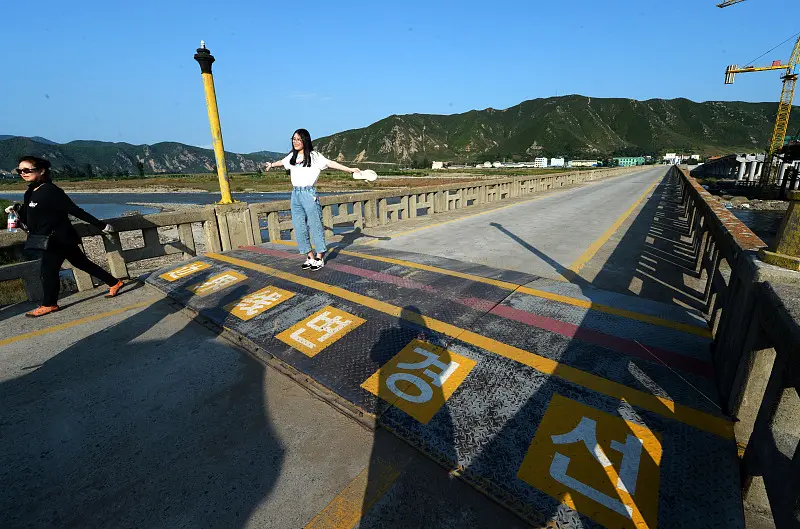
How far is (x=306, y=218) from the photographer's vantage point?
5457mm

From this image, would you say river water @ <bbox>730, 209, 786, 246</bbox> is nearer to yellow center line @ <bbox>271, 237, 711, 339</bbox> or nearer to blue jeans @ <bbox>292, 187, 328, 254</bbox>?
yellow center line @ <bbox>271, 237, 711, 339</bbox>

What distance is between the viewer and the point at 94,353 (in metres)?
3.42

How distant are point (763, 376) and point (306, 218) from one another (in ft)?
16.6

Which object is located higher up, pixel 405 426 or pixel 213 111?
pixel 213 111

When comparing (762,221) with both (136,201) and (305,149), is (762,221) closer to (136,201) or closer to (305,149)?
(305,149)

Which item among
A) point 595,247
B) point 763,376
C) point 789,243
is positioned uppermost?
point 789,243

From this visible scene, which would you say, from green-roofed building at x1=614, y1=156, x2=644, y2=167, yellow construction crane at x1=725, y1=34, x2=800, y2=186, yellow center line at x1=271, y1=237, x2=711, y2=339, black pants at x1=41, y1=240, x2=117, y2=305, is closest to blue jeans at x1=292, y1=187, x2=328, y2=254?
yellow center line at x1=271, y1=237, x2=711, y2=339

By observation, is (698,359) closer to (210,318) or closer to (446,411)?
(446,411)

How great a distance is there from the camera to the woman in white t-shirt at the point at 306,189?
16.8 feet

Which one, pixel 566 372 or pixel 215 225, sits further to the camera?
pixel 215 225

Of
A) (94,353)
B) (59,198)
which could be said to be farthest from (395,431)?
(59,198)

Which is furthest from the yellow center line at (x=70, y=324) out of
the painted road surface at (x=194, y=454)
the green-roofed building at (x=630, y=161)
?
the green-roofed building at (x=630, y=161)

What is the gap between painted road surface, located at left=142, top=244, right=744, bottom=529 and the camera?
191 centimetres

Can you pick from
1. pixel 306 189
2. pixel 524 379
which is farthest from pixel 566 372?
pixel 306 189
